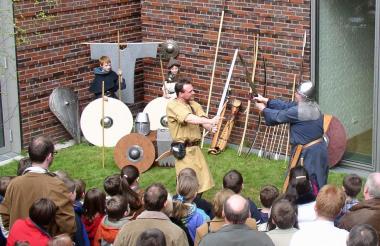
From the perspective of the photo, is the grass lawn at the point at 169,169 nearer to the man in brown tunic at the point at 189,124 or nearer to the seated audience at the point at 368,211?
the man in brown tunic at the point at 189,124

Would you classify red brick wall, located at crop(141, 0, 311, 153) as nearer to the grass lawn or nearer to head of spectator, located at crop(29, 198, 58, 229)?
the grass lawn

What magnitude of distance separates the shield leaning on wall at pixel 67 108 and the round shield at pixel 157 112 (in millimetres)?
1225

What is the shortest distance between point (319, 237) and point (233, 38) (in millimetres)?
7542

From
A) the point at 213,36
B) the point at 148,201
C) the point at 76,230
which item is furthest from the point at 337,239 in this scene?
the point at 213,36

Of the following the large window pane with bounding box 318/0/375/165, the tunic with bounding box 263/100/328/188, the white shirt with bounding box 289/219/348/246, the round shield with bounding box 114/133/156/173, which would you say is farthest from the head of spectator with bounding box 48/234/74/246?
the large window pane with bounding box 318/0/375/165

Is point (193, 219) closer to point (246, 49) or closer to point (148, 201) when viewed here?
point (148, 201)

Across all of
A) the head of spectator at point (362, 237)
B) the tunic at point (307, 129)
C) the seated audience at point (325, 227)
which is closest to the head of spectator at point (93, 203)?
the seated audience at point (325, 227)

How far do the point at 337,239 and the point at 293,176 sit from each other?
188cm

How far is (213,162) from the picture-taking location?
518 inches

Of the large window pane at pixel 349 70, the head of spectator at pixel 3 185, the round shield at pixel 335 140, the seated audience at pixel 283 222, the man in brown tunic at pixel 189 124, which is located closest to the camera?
the seated audience at pixel 283 222

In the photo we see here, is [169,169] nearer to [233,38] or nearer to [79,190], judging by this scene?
[233,38]

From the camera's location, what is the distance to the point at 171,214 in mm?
7426

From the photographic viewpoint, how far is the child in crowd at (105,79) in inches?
554

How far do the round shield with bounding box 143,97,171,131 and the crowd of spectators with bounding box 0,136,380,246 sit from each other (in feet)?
17.3
